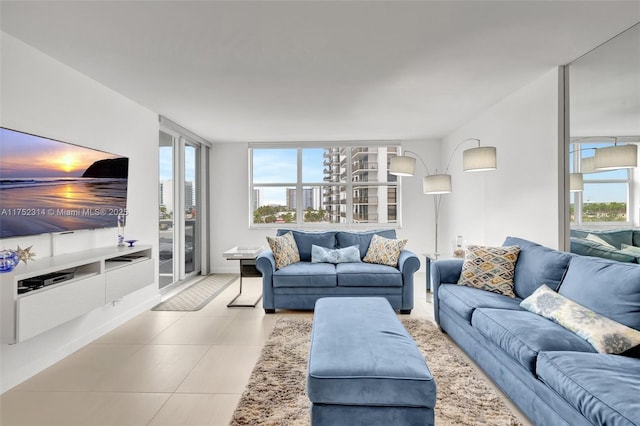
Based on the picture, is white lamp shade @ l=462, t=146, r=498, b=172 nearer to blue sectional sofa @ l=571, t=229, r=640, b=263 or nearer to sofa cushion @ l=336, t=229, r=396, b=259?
blue sectional sofa @ l=571, t=229, r=640, b=263

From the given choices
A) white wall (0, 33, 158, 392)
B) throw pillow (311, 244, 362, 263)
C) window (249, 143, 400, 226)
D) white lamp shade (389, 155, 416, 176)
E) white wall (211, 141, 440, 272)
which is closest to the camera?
white wall (0, 33, 158, 392)

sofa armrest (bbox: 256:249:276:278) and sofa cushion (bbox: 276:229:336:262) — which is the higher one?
sofa cushion (bbox: 276:229:336:262)

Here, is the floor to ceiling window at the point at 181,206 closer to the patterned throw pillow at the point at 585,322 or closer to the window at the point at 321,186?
the window at the point at 321,186

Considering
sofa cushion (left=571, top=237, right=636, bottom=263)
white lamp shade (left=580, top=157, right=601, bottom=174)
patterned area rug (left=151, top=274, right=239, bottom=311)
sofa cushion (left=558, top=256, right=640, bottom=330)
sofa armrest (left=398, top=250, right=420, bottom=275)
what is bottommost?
patterned area rug (left=151, top=274, right=239, bottom=311)

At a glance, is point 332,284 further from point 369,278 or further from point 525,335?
point 525,335

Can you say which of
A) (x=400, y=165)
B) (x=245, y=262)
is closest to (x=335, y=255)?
(x=245, y=262)

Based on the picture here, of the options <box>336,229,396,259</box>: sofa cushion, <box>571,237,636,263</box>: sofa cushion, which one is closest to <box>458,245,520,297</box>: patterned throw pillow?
<box>571,237,636,263</box>: sofa cushion

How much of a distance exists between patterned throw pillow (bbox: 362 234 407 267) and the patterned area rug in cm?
219

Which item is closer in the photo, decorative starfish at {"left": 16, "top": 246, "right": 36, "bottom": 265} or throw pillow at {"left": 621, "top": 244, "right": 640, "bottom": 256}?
decorative starfish at {"left": 16, "top": 246, "right": 36, "bottom": 265}

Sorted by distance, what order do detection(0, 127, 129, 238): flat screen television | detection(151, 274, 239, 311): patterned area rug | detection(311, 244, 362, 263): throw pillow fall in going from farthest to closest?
detection(311, 244, 362, 263): throw pillow
detection(151, 274, 239, 311): patterned area rug
detection(0, 127, 129, 238): flat screen television

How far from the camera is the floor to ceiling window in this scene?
465 cm

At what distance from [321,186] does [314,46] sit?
150 inches

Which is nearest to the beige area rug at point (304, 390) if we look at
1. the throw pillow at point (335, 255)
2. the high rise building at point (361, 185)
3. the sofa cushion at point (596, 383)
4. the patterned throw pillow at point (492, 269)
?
the sofa cushion at point (596, 383)

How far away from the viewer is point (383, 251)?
4.10 meters
